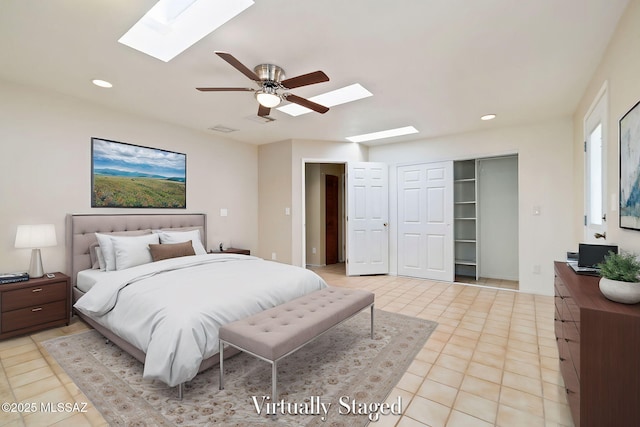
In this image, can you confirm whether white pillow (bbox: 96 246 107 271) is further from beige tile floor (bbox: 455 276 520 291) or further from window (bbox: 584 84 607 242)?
beige tile floor (bbox: 455 276 520 291)

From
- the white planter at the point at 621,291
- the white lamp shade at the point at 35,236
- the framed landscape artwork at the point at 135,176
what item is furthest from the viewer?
the framed landscape artwork at the point at 135,176

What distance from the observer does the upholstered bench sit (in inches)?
66.7

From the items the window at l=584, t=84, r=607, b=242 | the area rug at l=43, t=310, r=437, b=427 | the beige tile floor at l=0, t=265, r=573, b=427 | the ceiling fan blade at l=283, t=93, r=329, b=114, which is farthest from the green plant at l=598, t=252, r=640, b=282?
the ceiling fan blade at l=283, t=93, r=329, b=114

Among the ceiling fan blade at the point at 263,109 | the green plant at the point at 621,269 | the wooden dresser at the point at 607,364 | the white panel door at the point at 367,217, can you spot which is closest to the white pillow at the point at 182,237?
the ceiling fan blade at the point at 263,109

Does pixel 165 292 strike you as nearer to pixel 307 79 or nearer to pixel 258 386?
pixel 258 386

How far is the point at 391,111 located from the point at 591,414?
10.7ft

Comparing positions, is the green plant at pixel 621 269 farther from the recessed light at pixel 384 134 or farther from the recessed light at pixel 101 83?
the recessed light at pixel 101 83

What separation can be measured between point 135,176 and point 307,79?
113 inches

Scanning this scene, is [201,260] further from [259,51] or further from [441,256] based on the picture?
[441,256]

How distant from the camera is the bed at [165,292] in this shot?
179 cm

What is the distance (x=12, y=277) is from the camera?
264 centimetres

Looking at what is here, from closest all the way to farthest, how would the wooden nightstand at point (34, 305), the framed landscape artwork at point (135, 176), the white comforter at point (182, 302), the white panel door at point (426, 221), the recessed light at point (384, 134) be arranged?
the white comforter at point (182, 302) < the wooden nightstand at point (34, 305) < the framed landscape artwork at point (135, 176) < the recessed light at point (384, 134) < the white panel door at point (426, 221)

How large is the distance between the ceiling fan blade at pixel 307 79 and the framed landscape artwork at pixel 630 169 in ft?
6.23

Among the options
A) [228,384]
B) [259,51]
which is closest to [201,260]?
[228,384]
